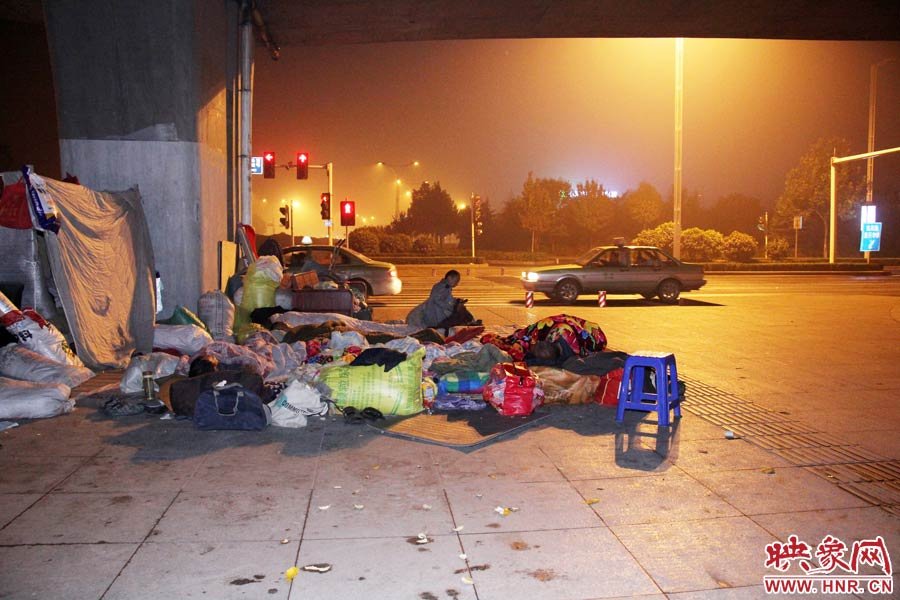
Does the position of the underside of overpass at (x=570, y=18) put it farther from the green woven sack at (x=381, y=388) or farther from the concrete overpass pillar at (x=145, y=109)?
the green woven sack at (x=381, y=388)

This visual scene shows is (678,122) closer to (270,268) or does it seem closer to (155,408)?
(270,268)

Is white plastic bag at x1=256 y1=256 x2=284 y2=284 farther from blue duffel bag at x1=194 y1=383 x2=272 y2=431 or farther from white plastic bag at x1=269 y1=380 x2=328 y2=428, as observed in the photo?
blue duffel bag at x1=194 y1=383 x2=272 y2=431

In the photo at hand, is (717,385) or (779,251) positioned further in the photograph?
(779,251)

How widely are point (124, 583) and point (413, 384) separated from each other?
3545 mm

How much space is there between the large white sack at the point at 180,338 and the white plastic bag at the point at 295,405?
348cm

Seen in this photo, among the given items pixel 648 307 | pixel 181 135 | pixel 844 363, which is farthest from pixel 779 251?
pixel 181 135

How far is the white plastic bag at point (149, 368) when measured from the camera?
7375mm

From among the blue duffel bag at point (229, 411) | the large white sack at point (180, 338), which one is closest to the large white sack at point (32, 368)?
the large white sack at point (180, 338)

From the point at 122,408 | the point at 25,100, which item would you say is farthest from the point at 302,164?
the point at 122,408

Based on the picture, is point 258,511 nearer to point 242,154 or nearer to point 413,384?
Answer: point 413,384

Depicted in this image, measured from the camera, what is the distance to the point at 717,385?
323 inches

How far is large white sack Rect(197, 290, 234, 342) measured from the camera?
36.3ft

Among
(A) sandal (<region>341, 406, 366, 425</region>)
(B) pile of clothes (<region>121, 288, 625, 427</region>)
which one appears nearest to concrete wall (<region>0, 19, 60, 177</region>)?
(B) pile of clothes (<region>121, 288, 625, 427</region>)

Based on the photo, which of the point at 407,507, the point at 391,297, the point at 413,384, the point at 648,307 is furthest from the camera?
the point at 391,297
